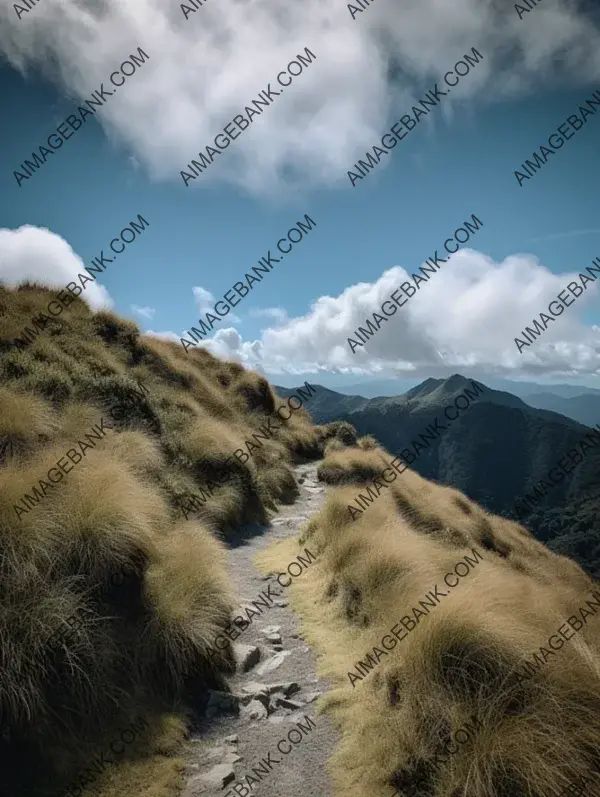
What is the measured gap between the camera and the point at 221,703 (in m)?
5.90

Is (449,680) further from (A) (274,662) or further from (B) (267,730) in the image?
(A) (274,662)

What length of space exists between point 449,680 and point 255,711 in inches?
98.3

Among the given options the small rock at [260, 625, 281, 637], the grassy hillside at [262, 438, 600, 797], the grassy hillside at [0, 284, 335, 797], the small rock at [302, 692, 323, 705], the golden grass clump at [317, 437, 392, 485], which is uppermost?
the golden grass clump at [317, 437, 392, 485]

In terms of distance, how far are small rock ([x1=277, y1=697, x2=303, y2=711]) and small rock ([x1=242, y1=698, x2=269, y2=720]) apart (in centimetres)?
25

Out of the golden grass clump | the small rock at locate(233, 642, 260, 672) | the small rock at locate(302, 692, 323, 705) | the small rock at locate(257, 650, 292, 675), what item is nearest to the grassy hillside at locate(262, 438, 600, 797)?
the small rock at locate(302, 692, 323, 705)

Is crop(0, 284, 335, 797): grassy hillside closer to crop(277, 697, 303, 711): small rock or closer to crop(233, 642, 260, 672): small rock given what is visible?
crop(233, 642, 260, 672): small rock

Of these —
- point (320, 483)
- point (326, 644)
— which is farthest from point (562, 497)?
point (326, 644)

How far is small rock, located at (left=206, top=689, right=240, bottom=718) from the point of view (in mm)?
5801

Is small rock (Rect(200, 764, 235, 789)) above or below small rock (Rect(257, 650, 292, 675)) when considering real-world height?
below

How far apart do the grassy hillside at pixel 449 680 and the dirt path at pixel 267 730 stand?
0.27m

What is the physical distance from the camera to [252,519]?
14.4 meters

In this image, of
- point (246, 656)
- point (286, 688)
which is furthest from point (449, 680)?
point (246, 656)

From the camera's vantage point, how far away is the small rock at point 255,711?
19.1 ft

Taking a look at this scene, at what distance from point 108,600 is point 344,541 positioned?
5244 millimetres
